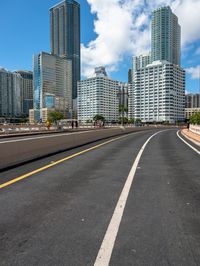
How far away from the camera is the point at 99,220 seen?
4332mm

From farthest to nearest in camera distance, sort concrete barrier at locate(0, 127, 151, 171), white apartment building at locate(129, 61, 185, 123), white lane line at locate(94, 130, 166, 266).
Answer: white apartment building at locate(129, 61, 185, 123), concrete barrier at locate(0, 127, 151, 171), white lane line at locate(94, 130, 166, 266)

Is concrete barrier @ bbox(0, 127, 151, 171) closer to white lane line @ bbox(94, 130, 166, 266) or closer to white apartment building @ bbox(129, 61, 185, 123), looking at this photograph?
white lane line @ bbox(94, 130, 166, 266)

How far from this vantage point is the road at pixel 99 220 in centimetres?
321

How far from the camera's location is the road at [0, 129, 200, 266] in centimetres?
321

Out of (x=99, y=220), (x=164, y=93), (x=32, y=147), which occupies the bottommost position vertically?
(x=99, y=220)

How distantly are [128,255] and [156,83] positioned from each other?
196643mm

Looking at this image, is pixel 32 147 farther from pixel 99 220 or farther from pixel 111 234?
pixel 111 234

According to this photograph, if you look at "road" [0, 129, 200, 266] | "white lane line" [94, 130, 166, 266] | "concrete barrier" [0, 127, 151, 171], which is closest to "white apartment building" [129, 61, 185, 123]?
"concrete barrier" [0, 127, 151, 171]

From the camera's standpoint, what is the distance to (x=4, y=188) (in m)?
6.43

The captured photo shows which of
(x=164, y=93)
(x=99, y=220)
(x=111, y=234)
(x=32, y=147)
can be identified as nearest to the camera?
(x=111, y=234)

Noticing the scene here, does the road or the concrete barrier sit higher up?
the concrete barrier

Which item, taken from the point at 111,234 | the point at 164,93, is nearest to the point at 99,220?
the point at 111,234

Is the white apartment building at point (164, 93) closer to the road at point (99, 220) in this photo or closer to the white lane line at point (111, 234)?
the road at point (99, 220)

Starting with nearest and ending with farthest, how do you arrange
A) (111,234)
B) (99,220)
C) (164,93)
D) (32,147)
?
(111,234)
(99,220)
(32,147)
(164,93)
